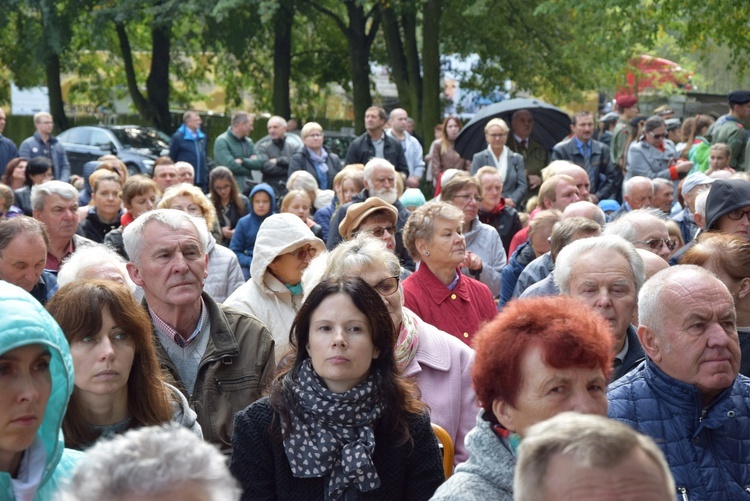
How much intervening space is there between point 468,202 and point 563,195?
0.85 metres

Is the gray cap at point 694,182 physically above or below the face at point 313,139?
below

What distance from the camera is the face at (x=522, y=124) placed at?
14.6 m

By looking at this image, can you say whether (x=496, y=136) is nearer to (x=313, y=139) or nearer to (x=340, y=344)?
(x=313, y=139)

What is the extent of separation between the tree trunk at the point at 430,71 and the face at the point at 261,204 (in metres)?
15.3

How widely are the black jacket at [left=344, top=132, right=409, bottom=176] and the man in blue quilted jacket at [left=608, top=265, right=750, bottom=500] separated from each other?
432 inches

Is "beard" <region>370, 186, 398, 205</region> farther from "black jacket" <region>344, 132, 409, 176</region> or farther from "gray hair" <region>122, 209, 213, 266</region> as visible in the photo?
→ "black jacket" <region>344, 132, 409, 176</region>

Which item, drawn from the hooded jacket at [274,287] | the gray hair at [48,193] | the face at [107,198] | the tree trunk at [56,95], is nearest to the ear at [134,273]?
the hooded jacket at [274,287]

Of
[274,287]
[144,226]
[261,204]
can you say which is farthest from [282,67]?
[144,226]

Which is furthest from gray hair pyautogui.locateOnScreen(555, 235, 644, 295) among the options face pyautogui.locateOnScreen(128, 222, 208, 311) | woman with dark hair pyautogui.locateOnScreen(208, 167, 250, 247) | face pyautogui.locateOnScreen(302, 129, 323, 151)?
face pyautogui.locateOnScreen(302, 129, 323, 151)

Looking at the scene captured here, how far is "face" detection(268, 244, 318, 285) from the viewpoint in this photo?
6.79 metres

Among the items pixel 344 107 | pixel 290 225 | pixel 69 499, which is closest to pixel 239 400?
pixel 290 225

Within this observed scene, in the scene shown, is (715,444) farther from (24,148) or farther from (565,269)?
(24,148)

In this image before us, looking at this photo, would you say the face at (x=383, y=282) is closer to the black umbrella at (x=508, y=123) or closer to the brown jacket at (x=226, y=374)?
the brown jacket at (x=226, y=374)

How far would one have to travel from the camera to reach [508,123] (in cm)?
1516
